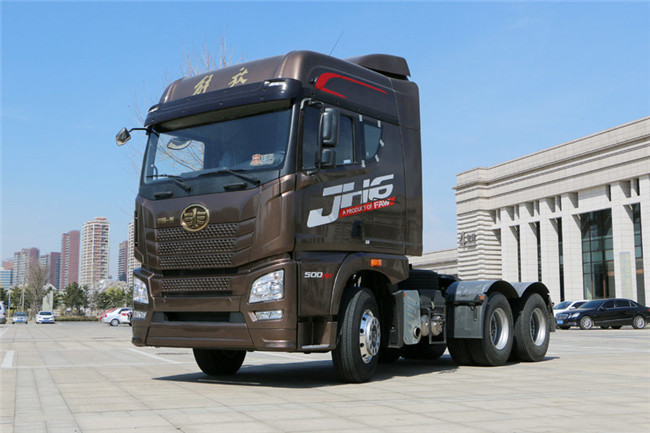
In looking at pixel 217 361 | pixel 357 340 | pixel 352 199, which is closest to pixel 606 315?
pixel 217 361

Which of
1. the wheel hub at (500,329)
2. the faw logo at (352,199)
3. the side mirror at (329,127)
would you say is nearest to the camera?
the side mirror at (329,127)

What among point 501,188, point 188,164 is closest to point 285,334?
point 188,164

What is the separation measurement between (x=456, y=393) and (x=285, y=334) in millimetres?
1943

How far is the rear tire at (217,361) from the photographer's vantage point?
978 centimetres

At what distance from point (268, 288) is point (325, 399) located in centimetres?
136

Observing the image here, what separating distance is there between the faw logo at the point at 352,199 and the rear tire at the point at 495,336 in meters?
2.92

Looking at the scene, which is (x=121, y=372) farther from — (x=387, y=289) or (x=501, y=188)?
(x=501, y=188)

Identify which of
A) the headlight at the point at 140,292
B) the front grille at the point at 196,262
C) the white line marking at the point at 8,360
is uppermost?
the front grille at the point at 196,262

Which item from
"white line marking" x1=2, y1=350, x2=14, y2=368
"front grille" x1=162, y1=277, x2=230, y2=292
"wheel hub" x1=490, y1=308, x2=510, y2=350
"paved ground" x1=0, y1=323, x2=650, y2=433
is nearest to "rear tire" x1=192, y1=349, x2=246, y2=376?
"paved ground" x1=0, y1=323, x2=650, y2=433

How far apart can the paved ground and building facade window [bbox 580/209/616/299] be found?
41870 millimetres

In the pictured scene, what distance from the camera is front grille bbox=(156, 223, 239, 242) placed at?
305 inches

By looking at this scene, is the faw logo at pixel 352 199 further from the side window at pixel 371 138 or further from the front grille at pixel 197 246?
the front grille at pixel 197 246

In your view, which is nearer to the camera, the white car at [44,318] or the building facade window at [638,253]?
the building facade window at [638,253]

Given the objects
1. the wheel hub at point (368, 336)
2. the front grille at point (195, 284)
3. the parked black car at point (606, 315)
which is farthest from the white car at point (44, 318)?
the wheel hub at point (368, 336)
